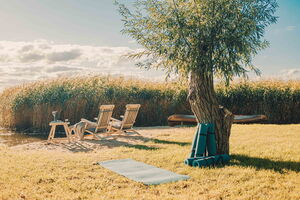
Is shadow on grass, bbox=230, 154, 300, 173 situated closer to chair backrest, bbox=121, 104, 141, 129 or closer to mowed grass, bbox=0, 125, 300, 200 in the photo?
mowed grass, bbox=0, 125, 300, 200

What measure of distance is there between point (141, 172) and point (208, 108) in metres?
1.83

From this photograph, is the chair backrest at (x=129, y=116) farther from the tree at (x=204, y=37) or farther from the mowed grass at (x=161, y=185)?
the tree at (x=204, y=37)

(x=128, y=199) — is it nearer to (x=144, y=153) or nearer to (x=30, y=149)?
(x=144, y=153)

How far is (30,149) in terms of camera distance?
349 inches

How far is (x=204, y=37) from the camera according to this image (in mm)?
5805

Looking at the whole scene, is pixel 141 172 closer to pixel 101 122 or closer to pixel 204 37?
pixel 204 37

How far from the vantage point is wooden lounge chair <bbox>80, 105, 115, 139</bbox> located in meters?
9.73

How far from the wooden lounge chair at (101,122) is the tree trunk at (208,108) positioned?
4152 mm

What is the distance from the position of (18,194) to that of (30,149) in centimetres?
471

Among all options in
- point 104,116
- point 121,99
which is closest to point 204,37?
point 104,116

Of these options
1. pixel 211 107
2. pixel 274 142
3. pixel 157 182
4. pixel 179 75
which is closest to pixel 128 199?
pixel 157 182

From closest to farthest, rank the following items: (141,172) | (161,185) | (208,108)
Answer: (161,185)
(141,172)
(208,108)

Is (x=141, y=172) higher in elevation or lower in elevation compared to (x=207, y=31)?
lower

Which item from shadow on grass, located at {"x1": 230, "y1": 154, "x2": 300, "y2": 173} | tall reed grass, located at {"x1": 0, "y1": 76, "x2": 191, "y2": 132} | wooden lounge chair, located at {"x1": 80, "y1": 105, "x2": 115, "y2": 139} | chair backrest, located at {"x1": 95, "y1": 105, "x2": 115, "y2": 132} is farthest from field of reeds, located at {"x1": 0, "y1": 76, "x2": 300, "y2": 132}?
shadow on grass, located at {"x1": 230, "y1": 154, "x2": 300, "y2": 173}
